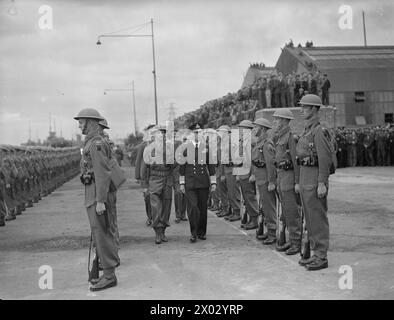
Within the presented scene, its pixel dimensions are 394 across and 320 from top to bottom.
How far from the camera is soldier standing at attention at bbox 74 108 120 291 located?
235 inches

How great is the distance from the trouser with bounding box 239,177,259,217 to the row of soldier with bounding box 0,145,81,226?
5535 mm

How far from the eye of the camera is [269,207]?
8523 millimetres

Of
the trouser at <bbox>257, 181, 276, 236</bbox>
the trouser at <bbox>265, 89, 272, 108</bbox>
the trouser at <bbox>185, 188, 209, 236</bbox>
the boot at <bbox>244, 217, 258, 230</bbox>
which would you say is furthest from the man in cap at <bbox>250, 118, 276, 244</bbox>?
the trouser at <bbox>265, 89, 272, 108</bbox>

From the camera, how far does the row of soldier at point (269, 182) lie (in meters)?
6.68

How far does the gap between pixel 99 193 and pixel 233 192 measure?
5.50 meters

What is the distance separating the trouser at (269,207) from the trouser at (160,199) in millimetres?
1650

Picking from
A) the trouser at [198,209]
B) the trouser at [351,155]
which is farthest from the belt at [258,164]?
the trouser at [351,155]

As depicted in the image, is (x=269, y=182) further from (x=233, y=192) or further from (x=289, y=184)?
(x=233, y=192)

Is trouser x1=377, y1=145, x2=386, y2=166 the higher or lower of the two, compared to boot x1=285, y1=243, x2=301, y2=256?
higher

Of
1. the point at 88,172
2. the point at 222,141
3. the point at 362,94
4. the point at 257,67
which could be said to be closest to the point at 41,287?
the point at 88,172

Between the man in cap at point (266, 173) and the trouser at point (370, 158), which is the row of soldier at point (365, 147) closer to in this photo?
the trouser at point (370, 158)

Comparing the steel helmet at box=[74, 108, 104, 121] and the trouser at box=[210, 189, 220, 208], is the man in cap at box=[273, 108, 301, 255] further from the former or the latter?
the trouser at box=[210, 189, 220, 208]
